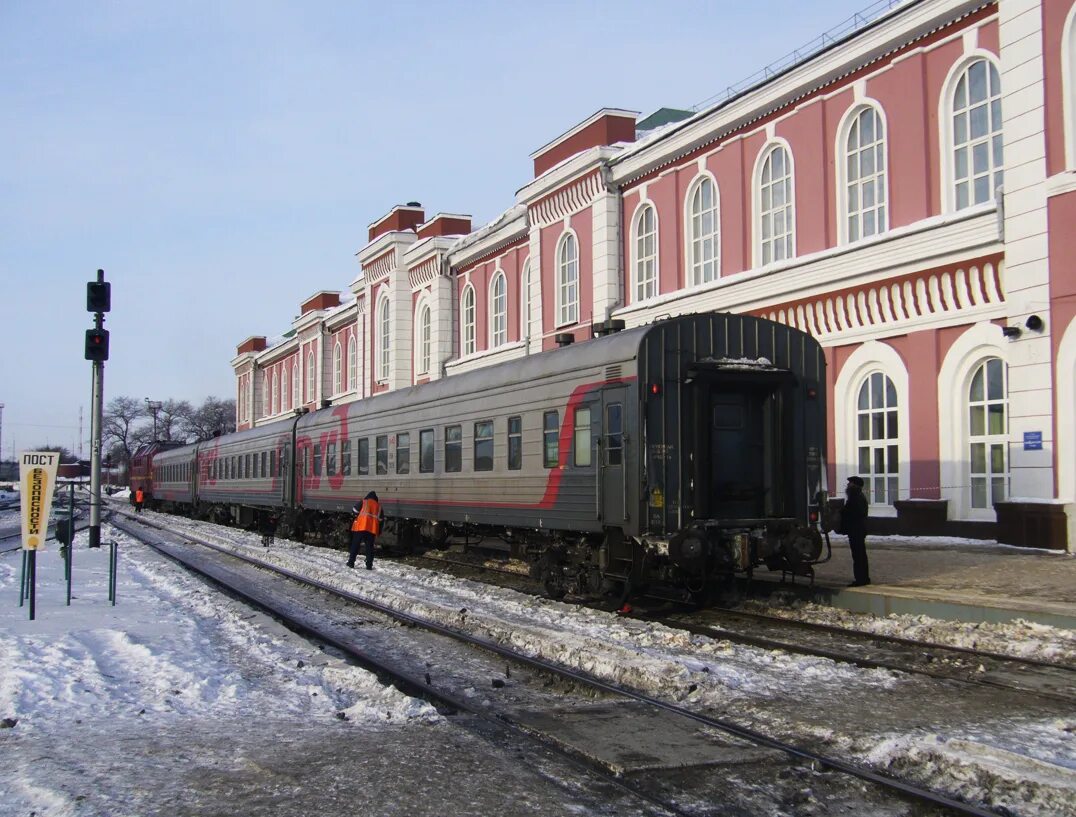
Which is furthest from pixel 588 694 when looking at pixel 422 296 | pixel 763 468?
pixel 422 296

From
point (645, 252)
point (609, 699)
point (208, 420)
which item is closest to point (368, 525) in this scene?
point (609, 699)

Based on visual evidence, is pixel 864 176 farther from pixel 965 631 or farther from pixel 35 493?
pixel 35 493

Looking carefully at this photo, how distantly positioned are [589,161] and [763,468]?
17.3m

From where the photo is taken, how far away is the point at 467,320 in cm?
3884

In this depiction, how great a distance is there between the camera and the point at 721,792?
18.6 ft

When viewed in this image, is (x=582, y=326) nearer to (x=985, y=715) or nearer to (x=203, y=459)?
(x=203, y=459)

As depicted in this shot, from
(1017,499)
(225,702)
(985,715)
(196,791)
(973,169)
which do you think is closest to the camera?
(196,791)

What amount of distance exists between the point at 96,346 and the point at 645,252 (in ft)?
45.5

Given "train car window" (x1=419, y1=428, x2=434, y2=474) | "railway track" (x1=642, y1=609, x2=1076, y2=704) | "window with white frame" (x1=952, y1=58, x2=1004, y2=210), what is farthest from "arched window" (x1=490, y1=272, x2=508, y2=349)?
"railway track" (x1=642, y1=609, x2=1076, y2=704)

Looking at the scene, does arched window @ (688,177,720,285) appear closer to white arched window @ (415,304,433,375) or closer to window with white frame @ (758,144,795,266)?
window with white frame @ (758,144,795,266)

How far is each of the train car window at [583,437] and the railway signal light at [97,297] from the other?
11.8 metres

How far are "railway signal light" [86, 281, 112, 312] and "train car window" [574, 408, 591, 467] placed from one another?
38.8ft

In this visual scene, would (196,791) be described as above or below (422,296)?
below

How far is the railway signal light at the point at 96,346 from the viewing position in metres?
20.3
